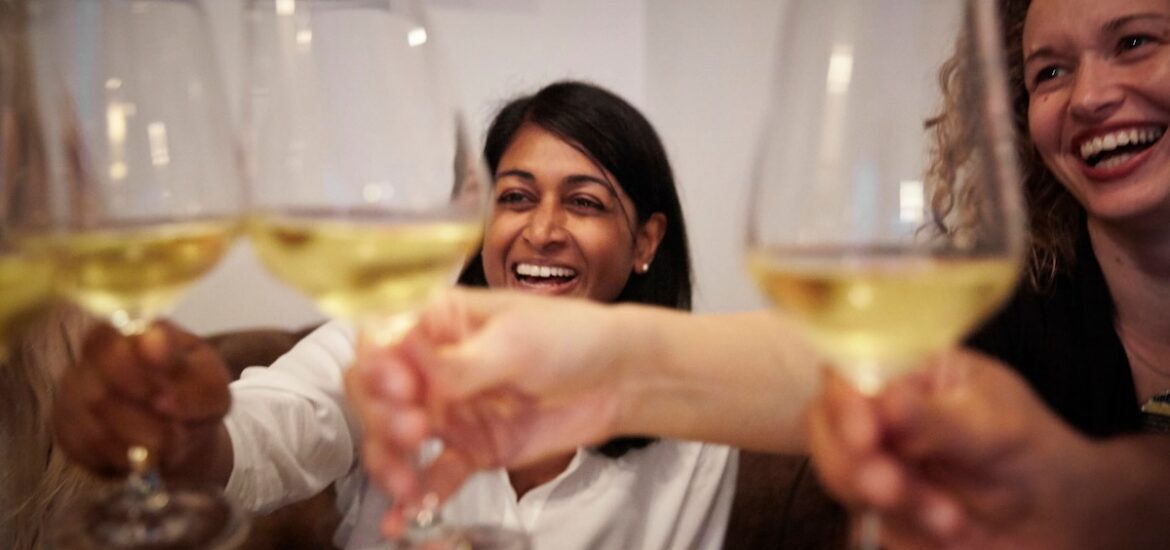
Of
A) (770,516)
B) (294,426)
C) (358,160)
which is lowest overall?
(770,516)

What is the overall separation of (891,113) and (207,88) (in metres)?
0.43

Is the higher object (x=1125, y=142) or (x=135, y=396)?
(x=1125, y=142)

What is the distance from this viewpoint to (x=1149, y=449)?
1.96 feet

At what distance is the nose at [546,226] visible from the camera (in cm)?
128

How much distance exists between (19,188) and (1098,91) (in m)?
1.14

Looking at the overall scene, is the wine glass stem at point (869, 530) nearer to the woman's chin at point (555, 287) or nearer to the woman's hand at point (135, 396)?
the woman's hand at point (135, 396)

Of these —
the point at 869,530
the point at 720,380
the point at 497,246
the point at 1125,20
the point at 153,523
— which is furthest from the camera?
the point at 497,246

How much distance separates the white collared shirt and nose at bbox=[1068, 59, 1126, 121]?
2.42 ft

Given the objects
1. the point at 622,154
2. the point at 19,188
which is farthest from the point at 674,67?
the point at 19,188

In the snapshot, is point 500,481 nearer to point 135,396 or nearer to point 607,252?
point 607,252

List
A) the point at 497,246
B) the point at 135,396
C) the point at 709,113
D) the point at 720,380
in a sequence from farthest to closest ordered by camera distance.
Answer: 1. the point at 709,113
2. the point at 497,246
3. the point at 720,380
4. the point at 135,396

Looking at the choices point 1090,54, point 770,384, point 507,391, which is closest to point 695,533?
point 770,384

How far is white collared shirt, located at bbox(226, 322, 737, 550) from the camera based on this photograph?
3.61 ft

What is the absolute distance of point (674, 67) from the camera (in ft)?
8.27
